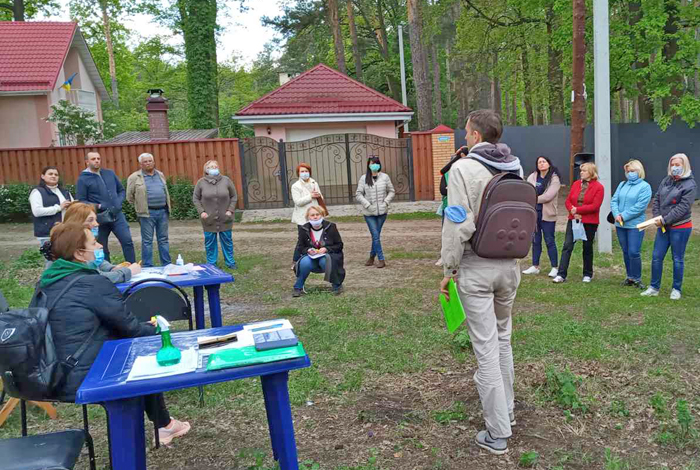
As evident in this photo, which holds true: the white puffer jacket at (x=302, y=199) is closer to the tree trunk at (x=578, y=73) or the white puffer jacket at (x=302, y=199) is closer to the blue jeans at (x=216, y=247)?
the blue jeans at (x=216, y=247)

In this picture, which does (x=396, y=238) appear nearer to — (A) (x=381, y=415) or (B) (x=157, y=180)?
(B) (x=157, y=180)

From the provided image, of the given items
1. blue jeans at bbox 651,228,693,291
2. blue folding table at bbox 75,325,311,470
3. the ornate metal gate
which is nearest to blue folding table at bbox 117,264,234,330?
blue folding table at bbox 75,325,311,470

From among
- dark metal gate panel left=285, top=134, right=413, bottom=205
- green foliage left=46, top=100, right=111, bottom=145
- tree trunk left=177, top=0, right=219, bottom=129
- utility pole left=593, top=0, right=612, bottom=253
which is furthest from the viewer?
tree trunk left=177, top=0, right=219, bottom=129

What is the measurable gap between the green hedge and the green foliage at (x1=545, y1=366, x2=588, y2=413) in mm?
12844

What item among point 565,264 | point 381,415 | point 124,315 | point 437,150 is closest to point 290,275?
point 565,264

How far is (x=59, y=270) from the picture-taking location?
3.19 m

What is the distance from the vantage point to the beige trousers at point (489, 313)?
3461mm

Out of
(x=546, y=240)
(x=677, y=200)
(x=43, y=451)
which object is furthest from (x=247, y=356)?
(x=546, y=240)

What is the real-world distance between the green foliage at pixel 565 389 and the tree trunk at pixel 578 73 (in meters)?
7.91

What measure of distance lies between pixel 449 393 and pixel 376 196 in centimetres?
488

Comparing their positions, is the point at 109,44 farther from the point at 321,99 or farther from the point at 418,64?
the point at 418,64

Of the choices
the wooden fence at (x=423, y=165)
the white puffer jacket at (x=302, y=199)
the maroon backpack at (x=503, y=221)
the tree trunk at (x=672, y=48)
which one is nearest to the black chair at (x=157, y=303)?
the maroon backpack at (x=503, y=221)

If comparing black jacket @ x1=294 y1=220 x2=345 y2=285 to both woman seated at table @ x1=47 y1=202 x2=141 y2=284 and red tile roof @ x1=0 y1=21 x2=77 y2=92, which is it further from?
red tile roof @ x1=0 y1=21 x2=77 y2=92

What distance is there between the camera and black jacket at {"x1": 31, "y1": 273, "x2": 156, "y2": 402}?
306 cm
